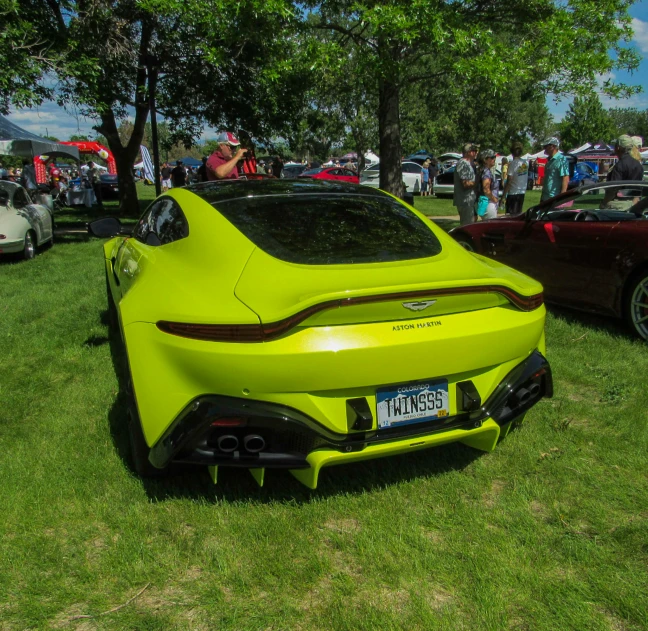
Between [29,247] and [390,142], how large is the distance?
674 centimetres

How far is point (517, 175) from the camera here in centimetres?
988

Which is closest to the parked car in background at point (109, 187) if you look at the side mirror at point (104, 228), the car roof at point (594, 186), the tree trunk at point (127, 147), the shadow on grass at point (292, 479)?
the tree trunk at point (127, 147)

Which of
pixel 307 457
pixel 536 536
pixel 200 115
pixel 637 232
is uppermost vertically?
pixel 200 115

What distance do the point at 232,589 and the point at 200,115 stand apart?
15.0 metres

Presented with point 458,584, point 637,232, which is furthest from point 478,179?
point 458,584

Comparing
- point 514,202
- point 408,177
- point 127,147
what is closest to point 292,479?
point 514,202

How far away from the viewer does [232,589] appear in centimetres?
213

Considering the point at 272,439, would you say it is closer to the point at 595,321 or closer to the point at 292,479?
the point at 292,479

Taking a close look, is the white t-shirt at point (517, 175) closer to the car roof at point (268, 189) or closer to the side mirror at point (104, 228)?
the car roof at point (268, 189)

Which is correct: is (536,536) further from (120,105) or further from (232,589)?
(120,105)

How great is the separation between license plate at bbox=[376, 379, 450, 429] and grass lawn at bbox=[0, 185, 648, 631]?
47cm

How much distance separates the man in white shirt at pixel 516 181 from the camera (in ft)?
31.7

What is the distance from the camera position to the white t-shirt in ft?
31.9

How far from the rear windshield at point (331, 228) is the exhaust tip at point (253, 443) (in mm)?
799
